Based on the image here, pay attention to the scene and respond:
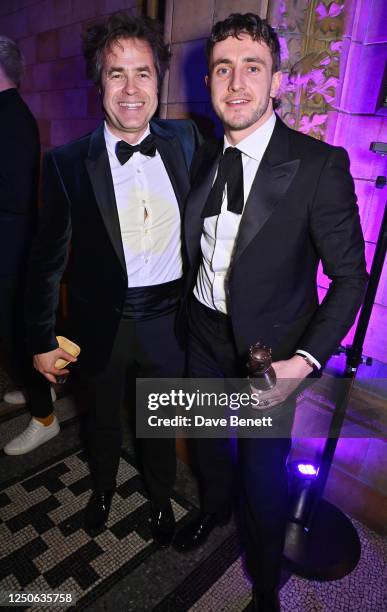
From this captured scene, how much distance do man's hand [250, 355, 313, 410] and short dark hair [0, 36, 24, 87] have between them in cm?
243

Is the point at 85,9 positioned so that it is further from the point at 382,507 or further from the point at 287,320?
the point at 382,507

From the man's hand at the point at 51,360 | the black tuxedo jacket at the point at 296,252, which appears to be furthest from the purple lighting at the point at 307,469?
the man's hand at the point at 51,360

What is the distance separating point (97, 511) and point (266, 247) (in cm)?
175

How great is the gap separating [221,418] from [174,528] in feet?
2.33

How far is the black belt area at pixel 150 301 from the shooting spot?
188 cm

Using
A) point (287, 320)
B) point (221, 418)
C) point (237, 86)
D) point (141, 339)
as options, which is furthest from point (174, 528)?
point (237, 86)

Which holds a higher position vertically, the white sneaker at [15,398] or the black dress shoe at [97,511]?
the black dress shoe at [97,511]

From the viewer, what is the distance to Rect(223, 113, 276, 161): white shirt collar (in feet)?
5.25

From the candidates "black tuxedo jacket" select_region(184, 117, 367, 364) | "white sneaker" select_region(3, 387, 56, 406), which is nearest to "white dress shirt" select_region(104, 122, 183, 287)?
"black tuxedo jacket" select_region(184, 117, 367, 364)

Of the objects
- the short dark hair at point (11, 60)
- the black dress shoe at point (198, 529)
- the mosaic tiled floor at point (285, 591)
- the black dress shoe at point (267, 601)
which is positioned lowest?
the mosaic tiled floor at point (285, 591)

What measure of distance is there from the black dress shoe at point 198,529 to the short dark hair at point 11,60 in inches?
113

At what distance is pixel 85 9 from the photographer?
3.86 meters

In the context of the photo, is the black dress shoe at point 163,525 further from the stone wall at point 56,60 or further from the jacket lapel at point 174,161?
the stone wall at point 56,60

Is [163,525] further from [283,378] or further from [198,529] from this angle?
[283,378]
